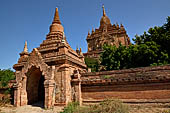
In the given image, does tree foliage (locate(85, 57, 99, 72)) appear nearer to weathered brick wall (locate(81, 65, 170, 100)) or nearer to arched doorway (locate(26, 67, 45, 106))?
arched doorway (locate(26, 67, 45, 106))

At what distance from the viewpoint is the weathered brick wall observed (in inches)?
339

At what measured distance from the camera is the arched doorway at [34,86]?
12.0 meters

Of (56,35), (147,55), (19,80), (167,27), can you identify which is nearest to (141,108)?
(147,55)

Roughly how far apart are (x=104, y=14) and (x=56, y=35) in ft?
123

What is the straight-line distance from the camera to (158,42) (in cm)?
1675

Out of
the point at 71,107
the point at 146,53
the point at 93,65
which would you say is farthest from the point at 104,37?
the point at 71,107

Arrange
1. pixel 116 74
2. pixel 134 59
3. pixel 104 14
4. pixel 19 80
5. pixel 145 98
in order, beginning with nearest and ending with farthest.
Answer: pixel 145 98
pixel 116 74
pixel 19 80
pixel 134 59
pixel 104 14

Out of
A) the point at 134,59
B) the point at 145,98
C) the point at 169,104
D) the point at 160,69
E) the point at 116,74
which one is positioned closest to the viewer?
the point at 169,104

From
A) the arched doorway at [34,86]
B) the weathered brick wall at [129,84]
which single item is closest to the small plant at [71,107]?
the weathered brick wall at [129,84]

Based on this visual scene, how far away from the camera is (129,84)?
365 inches

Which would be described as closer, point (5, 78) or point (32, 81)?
point (32, 81)

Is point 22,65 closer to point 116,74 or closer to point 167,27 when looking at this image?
point 116,74

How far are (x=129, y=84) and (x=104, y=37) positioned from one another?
3184cm

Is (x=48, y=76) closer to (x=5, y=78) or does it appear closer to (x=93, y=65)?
(x=5, y=78)
